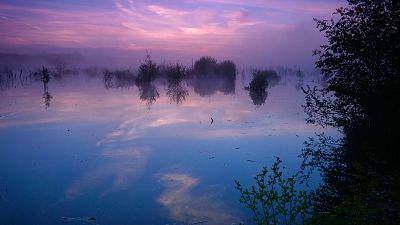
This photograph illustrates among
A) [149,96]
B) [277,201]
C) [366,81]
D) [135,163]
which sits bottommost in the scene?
[135,163]

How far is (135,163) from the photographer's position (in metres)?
15.0

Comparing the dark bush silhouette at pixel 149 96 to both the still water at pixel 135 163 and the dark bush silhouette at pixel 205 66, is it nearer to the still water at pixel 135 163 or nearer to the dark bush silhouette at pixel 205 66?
the still water at pixel 135 163

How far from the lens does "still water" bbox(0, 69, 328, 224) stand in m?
9.88

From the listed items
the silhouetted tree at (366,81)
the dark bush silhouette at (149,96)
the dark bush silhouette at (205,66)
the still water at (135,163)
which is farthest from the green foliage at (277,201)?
the dark bush silhouette at (205,66)

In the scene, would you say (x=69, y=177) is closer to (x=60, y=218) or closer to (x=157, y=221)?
(x=60, y=218)

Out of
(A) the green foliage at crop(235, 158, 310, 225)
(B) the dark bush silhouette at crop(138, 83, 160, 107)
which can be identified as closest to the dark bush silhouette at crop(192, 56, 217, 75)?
(B) the dark bush silhouette at crop(138, 83, 160, 107)

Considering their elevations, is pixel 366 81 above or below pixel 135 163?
above

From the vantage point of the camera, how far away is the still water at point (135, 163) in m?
9.88

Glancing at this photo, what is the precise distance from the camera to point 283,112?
31.5 meters

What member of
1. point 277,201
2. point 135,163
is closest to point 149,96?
point 135,163

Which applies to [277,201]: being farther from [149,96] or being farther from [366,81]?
[149,96]

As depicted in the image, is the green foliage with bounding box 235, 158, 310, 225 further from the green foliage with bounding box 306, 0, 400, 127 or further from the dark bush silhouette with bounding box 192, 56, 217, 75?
the dark bush silhouette with bounding box 192, 56, 217, 75

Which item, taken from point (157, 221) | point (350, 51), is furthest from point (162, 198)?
point (350, 51)

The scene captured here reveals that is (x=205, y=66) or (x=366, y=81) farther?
(x=205, y=66)
